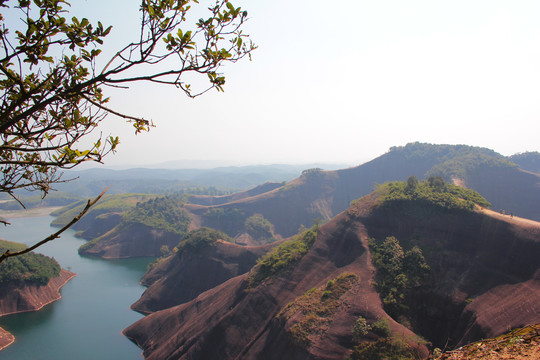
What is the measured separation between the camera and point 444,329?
22.3 metres

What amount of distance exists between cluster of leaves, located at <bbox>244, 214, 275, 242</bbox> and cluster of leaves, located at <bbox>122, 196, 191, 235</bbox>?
17.7m

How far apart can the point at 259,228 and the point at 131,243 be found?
33.4 m

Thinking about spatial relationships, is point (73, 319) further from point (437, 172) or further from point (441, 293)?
point (437, 172)

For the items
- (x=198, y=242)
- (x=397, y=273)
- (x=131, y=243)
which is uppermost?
(x=397, y=273)

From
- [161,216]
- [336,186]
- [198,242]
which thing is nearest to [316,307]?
[198,242]

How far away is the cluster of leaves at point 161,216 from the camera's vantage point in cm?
8144

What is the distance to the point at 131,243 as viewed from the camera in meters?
76.2

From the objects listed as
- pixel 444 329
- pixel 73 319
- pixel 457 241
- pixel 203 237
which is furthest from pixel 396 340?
pixel 73 319

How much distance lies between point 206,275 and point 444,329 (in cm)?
3448

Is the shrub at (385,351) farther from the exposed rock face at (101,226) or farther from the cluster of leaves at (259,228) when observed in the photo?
the exposed rock face at (101,226)

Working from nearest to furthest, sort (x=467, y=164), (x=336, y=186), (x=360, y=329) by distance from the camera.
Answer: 1. (x=360, y=329)
2. (x=467, y=164)
3. (x=336, y=186)

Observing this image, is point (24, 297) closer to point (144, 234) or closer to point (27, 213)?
point (144, 234)

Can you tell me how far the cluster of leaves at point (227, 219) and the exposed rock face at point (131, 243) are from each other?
13.4 metres

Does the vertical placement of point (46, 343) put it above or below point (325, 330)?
below
